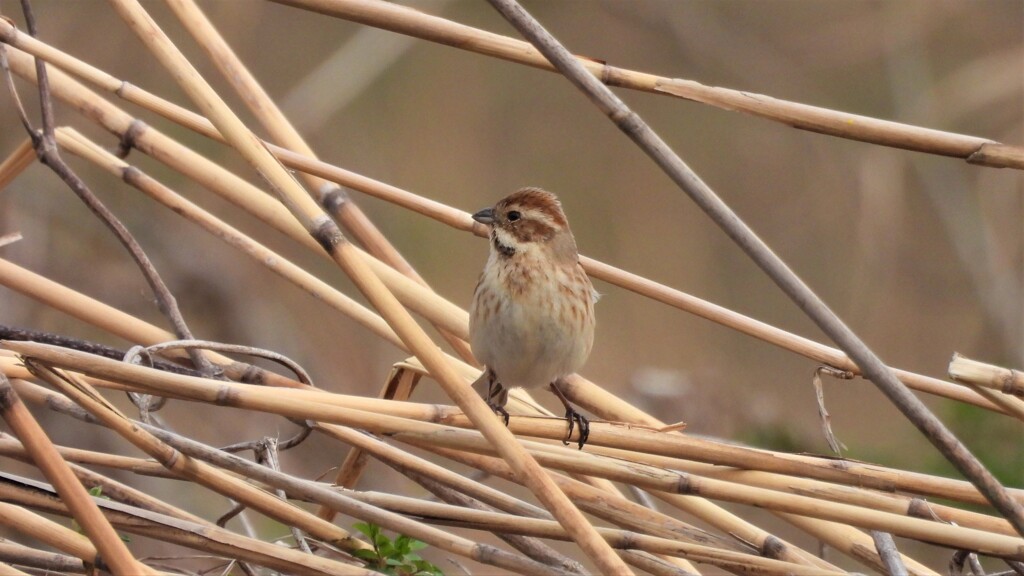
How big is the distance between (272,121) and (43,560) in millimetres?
1136

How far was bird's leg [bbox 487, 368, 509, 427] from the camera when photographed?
310cm

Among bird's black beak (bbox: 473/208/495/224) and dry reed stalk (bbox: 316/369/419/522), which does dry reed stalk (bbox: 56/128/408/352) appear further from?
bird's black beak (bbox: 473/208/495/224)

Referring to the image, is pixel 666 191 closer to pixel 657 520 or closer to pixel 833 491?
pixel 657 520

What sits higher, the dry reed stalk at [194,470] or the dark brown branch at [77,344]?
the dark brown branch at [77,344]

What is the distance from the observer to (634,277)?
8.68ft

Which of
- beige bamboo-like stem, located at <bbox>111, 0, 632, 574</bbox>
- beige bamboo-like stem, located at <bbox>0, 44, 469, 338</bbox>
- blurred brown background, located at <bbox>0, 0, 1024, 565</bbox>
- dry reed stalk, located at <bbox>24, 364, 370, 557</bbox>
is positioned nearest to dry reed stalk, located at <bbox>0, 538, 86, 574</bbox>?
dry reed stalk, located at <bbox>24, 364, 370, 557</bbox>

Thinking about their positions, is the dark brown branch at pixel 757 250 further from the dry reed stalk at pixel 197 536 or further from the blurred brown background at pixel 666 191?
the blurred brown background at pixel 666 191

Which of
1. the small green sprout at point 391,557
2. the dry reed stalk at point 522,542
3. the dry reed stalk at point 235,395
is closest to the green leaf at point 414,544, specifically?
the small green sprout at point 391,557

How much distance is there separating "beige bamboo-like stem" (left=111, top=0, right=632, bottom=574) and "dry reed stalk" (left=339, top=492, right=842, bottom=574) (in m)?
0.28

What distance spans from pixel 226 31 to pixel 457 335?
3699 mm

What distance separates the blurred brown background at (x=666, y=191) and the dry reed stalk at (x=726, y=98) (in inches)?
109

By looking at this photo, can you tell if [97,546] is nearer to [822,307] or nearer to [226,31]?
[822,307]

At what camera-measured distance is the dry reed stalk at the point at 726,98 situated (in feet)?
6.82

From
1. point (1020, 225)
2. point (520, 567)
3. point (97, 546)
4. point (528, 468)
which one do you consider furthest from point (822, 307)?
point (1020, 225)
